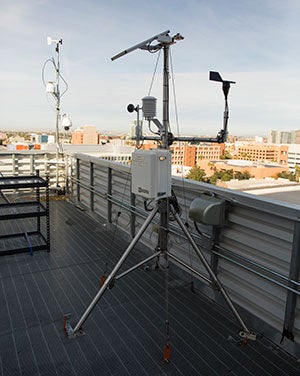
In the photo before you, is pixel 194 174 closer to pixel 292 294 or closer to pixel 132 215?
pixel 132 215

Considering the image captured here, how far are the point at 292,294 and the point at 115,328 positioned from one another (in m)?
1.26

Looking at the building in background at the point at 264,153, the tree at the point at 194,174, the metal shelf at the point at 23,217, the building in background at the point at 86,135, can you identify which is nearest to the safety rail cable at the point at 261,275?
the tree at the point at 194,174

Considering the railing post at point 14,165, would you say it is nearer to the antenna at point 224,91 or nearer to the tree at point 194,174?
the tree at point 194,174

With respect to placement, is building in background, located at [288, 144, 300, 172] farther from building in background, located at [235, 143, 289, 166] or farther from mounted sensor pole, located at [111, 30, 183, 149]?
mounted sensor pole, located at [111, 30, 183, 149]

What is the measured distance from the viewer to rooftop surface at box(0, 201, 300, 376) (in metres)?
2.07

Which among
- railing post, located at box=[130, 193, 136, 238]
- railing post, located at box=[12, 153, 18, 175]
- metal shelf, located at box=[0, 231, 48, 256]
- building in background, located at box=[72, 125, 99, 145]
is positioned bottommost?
metal shelf, located at box=[0, 231, 48, 256]

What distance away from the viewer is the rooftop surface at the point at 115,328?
2.07 meters

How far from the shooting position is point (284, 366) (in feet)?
6.85

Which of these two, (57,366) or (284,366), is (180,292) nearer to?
(284,366)

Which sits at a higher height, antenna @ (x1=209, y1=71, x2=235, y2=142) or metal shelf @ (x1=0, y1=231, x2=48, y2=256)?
antenna @ (x1=209, y1=71, x2=235, y2=142)

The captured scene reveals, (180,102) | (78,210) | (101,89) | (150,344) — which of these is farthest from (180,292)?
(101,89)

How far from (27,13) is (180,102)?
8.18m

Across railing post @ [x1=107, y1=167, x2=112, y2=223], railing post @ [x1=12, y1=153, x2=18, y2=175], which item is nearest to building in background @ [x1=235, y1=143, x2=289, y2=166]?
railing post @ [x1=12, y1=153, x2=18, y2=175]

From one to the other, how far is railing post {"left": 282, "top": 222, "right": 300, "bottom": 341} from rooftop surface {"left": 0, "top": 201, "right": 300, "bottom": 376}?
6.6 inches
